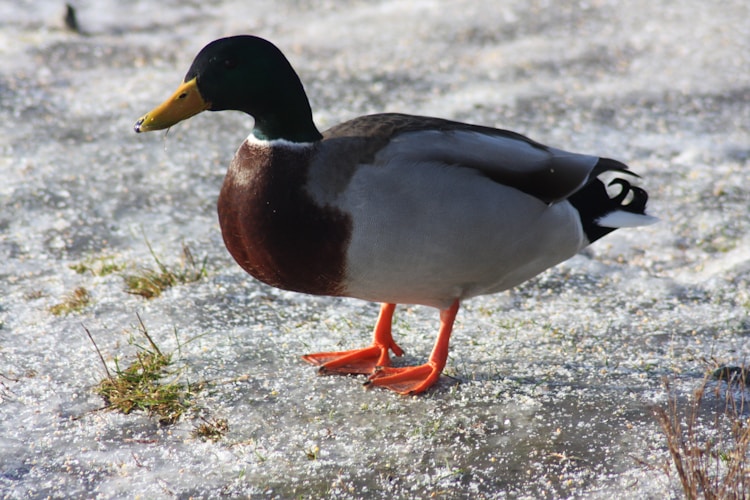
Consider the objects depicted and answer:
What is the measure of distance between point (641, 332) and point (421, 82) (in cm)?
367

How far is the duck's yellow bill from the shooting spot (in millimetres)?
3066

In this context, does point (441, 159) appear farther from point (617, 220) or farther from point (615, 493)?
point (615, 493)

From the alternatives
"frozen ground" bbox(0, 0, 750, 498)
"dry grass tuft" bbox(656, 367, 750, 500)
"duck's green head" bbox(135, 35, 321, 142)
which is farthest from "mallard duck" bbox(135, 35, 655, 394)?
"dry grass tuft" bbox(656, 367, 750, 500)

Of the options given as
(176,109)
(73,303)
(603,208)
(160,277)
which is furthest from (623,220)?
(73,303)

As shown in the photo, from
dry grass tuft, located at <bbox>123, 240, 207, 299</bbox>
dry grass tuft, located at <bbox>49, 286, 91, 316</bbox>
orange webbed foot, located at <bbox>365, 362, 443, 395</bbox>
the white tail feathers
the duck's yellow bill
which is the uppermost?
the duck's yellow bill

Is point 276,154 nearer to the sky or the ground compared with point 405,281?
nearer to the sky

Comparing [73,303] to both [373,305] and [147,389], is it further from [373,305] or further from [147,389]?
[373,305]

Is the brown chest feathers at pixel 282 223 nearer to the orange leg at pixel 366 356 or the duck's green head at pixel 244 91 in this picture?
the duck's green head at pixel 244 91

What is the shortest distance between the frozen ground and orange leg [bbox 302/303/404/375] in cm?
8

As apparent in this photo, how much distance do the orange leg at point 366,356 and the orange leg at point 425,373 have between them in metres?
0.12

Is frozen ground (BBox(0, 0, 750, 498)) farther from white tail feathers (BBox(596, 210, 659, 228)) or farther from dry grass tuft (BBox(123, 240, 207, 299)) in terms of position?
white tail feathers (BBox(596, 210, 659, 228))

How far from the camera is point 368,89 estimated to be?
268 inches

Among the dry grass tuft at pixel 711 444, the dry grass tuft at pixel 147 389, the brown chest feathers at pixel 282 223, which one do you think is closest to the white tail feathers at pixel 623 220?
the dry grass tuft at pixel 711 444

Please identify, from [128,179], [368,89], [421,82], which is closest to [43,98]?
[128,179]
